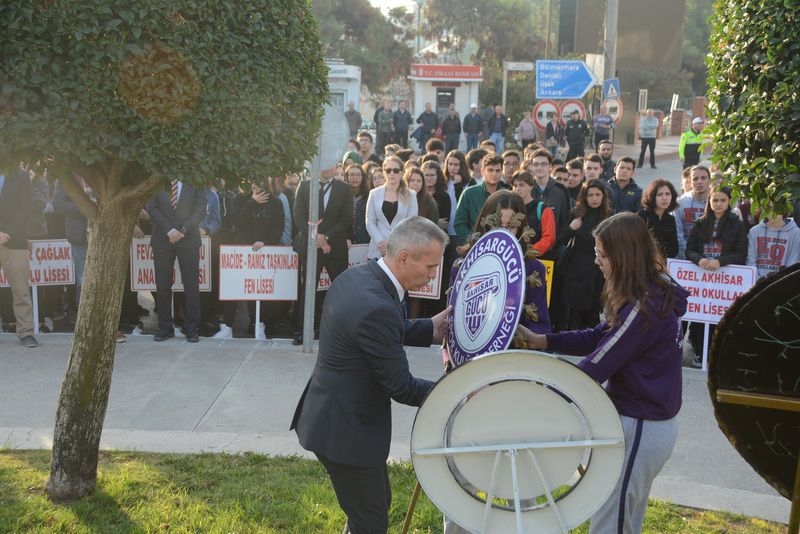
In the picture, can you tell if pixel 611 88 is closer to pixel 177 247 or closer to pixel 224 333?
pixel 224 333

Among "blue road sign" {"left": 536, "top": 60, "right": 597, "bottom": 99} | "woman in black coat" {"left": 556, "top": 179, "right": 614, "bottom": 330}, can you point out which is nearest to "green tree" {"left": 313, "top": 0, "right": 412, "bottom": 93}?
"blue road sign" {"left": 536, "top": 60, "right": 597, "bottom": 99}

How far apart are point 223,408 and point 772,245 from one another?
18.3 ft

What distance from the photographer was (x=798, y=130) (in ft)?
13.1

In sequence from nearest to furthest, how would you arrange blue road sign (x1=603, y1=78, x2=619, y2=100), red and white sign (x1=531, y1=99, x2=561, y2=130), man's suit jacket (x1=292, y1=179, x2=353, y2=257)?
man's suit jacket (x1=292, y1=179, x2=353, y2=257), blue road sign (x1=603, y1=78, x2=619, y2=100), red and white sign (x1=531, y1=99, x2=561, y2=130)

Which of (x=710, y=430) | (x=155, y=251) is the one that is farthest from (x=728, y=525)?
(x=155, y=251)

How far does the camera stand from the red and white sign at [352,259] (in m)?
10.2

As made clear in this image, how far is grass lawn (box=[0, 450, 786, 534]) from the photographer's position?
5254 millimetres

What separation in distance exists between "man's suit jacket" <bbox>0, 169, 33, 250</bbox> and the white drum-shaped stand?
6968 mm

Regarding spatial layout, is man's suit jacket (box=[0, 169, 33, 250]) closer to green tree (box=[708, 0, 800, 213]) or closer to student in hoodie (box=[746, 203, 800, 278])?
green tree (box=[708, 0, 800, 213])

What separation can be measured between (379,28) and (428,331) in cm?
5338

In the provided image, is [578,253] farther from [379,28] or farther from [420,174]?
[379,28]

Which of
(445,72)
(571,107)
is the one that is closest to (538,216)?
(571,107)

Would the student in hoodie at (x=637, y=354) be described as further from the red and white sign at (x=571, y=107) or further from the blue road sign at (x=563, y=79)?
the red and white sign at (x=571, y=107)

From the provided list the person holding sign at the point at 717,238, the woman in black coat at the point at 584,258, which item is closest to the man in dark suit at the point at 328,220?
the woman in black coat at the point at 584,258
